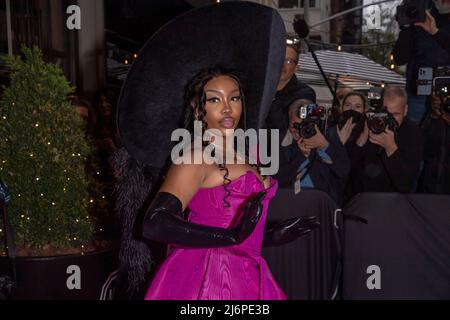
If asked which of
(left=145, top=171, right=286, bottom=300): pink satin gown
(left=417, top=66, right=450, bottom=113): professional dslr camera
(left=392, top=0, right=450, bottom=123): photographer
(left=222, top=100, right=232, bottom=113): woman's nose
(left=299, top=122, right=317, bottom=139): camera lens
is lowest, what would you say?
(left=145, top=171, right=286, bottom=300): pink satin gown

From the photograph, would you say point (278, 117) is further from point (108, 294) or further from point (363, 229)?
point (108, 294)

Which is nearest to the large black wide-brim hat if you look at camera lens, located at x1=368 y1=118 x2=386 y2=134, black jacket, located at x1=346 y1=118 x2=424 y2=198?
camera lens, located at x1=368 y1=118 x2=386 y2=134

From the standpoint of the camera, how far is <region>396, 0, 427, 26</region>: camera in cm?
404

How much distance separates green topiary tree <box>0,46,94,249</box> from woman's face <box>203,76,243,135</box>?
1.61 metres

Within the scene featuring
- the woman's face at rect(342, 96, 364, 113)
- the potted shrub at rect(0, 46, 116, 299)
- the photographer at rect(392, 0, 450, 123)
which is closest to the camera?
the potted shrub at rect(0, 46, 116, 299)

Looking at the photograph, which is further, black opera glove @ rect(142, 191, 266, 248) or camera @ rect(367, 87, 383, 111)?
camera @ rect(367, 87, 383, 111)

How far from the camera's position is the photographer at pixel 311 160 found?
3.62m

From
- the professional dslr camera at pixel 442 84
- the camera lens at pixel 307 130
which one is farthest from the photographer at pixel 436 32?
the camera lens at pixel 307 130

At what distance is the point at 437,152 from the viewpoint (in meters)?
3.91

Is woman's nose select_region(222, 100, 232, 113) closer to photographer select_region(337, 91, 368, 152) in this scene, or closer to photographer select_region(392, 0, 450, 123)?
photographer select_region(337, 91, 368, 152)

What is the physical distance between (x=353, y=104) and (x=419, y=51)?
62cm

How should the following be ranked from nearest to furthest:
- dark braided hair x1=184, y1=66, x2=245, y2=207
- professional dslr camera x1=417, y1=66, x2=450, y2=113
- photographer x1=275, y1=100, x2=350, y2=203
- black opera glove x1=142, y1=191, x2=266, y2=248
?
black opera glove x1=142, y1=191, x2=266, y2=248, dark braided hair x1=184, y1=66, x2=245, y2=207, photographer x1=275, y1=100, x2=350, y2=203, professional dslr camera x1=417, y1=66, x2=450, y2=113

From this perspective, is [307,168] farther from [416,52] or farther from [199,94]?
[199,94]

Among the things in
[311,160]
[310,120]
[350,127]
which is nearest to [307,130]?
[310,120]
